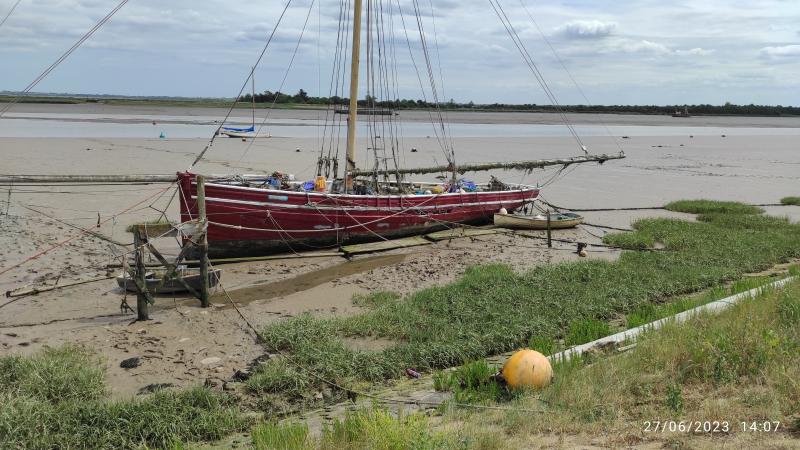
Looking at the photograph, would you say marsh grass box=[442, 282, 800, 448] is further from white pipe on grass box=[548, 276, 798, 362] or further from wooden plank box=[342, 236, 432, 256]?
wooden plank box=[342, 236, 432, 256]

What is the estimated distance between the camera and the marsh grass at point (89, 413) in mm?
6520

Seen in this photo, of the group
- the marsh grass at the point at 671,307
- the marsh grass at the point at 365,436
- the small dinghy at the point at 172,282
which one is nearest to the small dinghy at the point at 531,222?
the marsh grass at the point at 671,307

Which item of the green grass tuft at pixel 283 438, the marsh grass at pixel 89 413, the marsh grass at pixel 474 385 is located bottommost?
the marsh grass at pixel 89 413

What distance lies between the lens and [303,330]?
985 cm

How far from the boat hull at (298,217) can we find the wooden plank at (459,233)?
0.39 m

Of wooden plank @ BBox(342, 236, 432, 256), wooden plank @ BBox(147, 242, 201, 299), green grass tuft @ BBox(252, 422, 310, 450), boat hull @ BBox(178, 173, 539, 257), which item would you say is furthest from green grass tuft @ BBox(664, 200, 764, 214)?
→ green grass tuft @ BBox(252, 422, 310, 450)

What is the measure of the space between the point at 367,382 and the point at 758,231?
52.4 feet

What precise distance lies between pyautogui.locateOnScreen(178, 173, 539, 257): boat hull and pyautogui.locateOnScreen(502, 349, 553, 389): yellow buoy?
9184 millimetres

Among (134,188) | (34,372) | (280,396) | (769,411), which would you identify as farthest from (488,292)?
(134,188)

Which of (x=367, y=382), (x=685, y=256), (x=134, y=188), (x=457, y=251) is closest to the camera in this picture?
(x=367, y=382)

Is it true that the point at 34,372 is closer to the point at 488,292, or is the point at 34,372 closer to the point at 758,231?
the point at 488,292

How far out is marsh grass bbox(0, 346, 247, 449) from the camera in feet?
21.4

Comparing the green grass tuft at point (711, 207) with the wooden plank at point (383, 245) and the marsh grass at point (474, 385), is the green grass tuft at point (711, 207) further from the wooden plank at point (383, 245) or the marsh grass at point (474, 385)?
the marsh grass at point (474, 385)

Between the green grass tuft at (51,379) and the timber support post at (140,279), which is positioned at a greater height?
the timber support post at (140,279)
